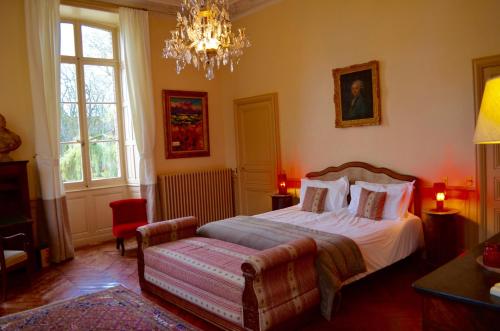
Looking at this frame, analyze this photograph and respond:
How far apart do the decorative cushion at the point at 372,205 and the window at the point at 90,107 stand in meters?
3.74

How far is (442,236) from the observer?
3.77 m

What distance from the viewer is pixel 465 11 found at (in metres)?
3.75

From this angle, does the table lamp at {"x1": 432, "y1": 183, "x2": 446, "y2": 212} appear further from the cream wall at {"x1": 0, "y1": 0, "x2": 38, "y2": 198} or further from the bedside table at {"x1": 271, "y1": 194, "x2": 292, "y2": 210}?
the cream wall at {"x1": 0, "y1": 0, "x2": 38, "y2": 198}

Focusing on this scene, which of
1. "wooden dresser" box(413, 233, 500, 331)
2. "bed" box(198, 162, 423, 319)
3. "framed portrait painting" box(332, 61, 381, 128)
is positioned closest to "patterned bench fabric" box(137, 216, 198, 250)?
"bed" box(198, 162, 423, 319)

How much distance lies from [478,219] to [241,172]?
3549mm

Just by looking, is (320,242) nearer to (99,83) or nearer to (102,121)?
(102,121)

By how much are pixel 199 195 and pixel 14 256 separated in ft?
9.22

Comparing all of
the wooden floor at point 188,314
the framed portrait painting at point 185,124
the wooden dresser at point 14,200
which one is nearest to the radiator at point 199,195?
the framed portrait painting at point 185,124

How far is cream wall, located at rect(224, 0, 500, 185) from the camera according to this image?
3.84 meters

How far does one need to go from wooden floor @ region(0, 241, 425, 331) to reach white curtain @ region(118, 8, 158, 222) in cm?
103

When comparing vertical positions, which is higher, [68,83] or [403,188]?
[68,83]

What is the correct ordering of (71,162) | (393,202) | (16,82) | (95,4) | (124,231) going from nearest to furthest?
(393,202) → (16,82) → (124,231) → (95,4) → (71,162)

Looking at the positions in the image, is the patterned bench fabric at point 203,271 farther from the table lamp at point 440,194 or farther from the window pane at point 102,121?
the window pane at point 102,121

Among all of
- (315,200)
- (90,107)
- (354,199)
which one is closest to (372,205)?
(354,199)
